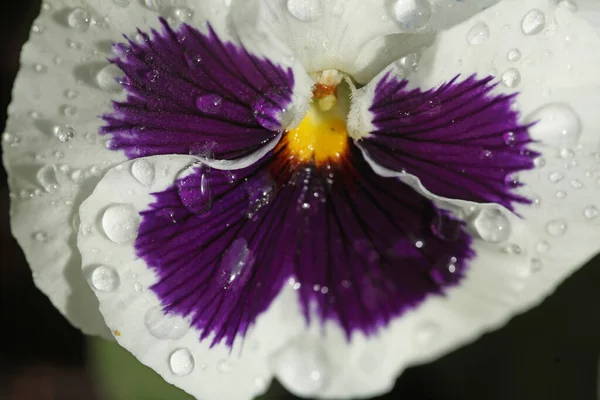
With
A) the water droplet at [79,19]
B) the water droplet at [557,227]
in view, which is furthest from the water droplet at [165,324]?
the water droplet at [557,227]

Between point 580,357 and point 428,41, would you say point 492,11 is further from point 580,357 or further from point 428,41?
point 580,357

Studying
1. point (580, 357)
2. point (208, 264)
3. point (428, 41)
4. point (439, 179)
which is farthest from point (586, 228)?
point (580, 357)

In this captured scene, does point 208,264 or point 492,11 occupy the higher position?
point 492,11

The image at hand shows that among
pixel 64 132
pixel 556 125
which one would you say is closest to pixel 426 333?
pixel 556 125

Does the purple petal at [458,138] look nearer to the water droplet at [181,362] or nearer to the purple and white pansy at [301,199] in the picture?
the purple and white pansy at [301,199]

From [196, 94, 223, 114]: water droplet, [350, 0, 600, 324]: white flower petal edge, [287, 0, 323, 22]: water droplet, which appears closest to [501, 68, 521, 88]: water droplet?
[350, 0, 600, 324]: white flower petal edge

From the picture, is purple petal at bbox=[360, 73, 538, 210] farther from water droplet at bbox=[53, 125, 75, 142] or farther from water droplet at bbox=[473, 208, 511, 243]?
water droplet at bbox=[53, 125, 75, 142]
